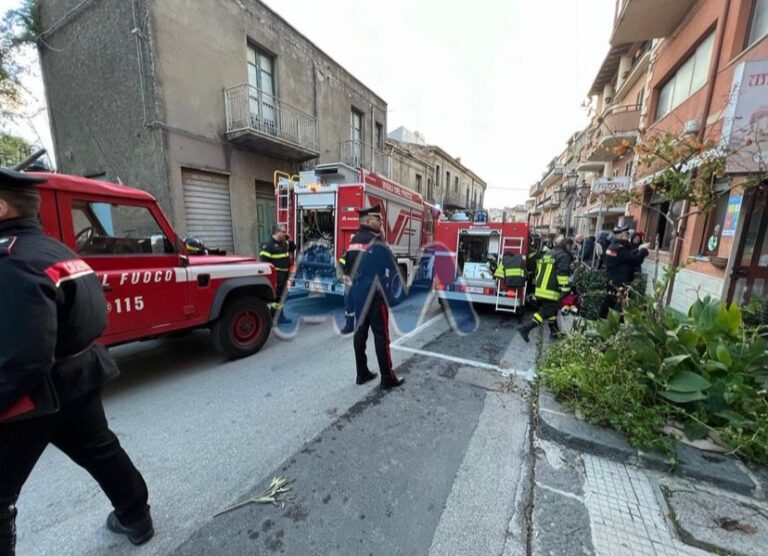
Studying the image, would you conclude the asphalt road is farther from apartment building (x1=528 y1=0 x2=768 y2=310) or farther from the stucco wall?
the stucco wall

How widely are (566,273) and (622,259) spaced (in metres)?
1.80

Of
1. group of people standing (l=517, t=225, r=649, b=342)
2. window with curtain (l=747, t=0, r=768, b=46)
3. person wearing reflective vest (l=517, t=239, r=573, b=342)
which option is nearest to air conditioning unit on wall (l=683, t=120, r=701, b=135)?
window with curtain (l=747, t=0, r=768, b=46)

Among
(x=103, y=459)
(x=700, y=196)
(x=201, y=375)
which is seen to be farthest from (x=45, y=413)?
(x=700, y=196)

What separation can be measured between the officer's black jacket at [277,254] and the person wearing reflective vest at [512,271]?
4.12 metres

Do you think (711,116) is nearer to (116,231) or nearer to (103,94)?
(116,231)

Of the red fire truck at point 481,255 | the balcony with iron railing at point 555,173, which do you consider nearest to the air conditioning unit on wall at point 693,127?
the red fire truck at point 481,255

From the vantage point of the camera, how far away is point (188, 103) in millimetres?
8414

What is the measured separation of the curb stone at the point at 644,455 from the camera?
7.14 feet

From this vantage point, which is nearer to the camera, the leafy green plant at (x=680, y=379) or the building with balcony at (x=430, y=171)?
the leafy green plant at (x=680, y=379)

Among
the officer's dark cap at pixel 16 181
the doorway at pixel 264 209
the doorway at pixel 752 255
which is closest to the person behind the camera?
the officer's dark cap at pixel 16 181

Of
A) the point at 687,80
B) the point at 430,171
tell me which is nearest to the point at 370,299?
the point at 687,80

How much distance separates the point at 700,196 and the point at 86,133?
1400 centimetres

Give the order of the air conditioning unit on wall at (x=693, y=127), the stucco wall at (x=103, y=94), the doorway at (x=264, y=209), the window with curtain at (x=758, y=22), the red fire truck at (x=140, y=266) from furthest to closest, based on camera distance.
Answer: the doorway at (x=264, y=209) < the stucco wall at (x=103, y=94) < the air conditioning unit on wall at (x=693, y=127) < the window with curtain at (x=758, y=22) < the red fire truck at (x=140, y=266)

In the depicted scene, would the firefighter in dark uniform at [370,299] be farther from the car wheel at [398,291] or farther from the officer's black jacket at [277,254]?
the car wheel at [398,291]
